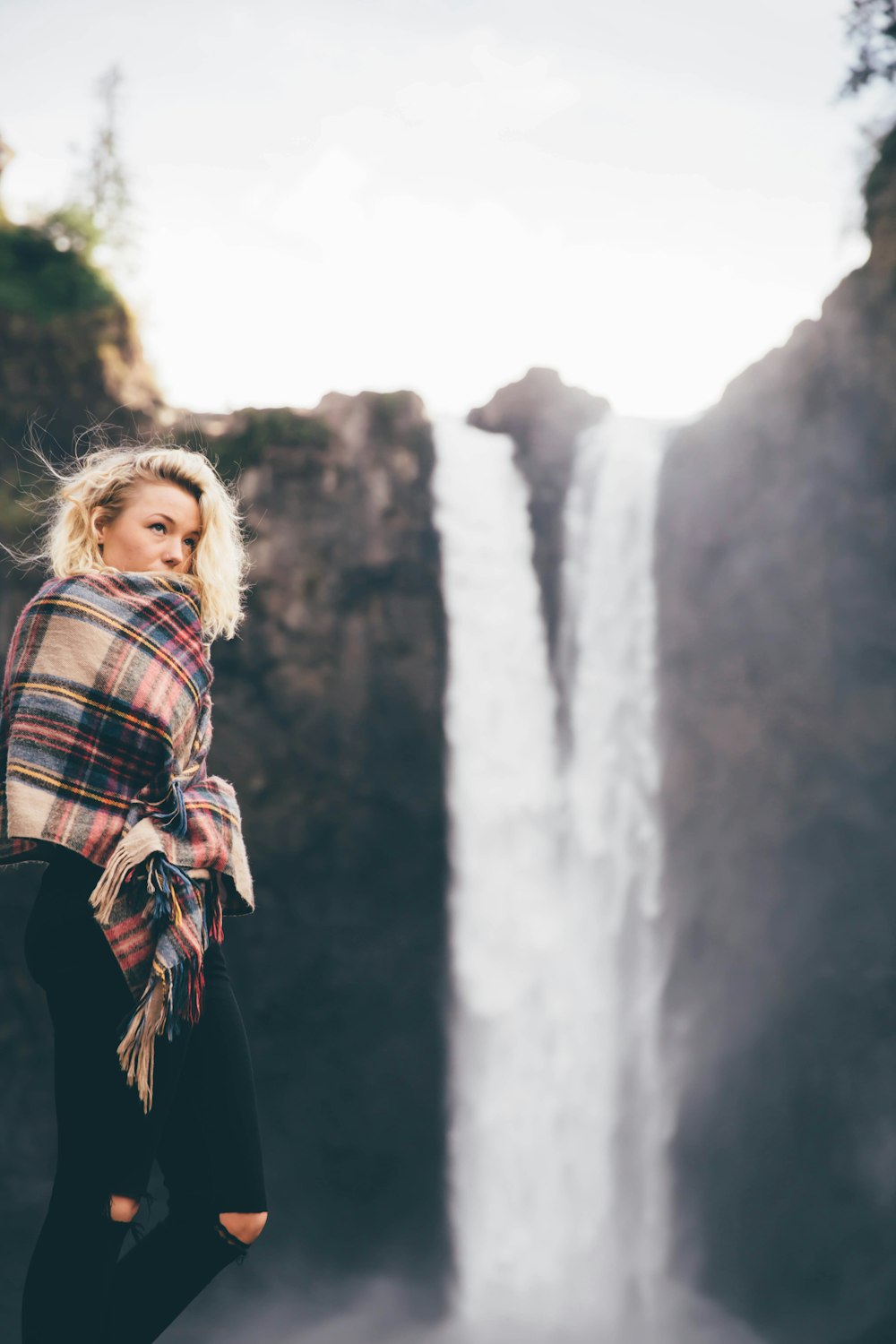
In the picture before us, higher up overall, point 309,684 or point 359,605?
point 359,605

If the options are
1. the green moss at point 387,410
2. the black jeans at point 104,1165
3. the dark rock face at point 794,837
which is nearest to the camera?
the black jeans at point 104,1165

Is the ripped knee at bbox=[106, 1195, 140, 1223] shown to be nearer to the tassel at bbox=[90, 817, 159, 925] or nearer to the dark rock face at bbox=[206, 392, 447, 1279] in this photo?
the tassel at bbox=[90, 817, 159, 925]

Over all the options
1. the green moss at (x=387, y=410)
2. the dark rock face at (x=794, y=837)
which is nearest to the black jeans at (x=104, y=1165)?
the dark rock face at (x=794, y=837)

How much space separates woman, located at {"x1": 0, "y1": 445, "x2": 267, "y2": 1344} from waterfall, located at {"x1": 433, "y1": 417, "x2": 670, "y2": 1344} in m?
6.52

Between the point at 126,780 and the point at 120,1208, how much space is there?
604 millimetres

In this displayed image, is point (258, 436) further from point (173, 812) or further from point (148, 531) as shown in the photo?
point (173, 812)

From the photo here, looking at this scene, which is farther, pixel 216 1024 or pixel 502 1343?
pixel 502 1343

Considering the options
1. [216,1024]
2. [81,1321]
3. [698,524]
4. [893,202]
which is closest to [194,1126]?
[216,1024]

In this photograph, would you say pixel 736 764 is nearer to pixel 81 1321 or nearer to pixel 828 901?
pixel 828 901

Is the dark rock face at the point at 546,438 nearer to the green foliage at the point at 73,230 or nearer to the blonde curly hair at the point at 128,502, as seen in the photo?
the green foliage at the point at 73,230

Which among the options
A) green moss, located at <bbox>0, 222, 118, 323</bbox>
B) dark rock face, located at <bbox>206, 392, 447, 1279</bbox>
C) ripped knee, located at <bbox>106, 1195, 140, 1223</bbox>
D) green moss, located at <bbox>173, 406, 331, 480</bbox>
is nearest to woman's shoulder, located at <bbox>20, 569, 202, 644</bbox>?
ripped knee, located at <bbox>106, 1195, 140, 1223</bbox>

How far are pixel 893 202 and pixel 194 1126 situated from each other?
26.8 ft

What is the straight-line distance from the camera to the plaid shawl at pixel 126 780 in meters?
1.42

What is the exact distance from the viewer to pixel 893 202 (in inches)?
297
